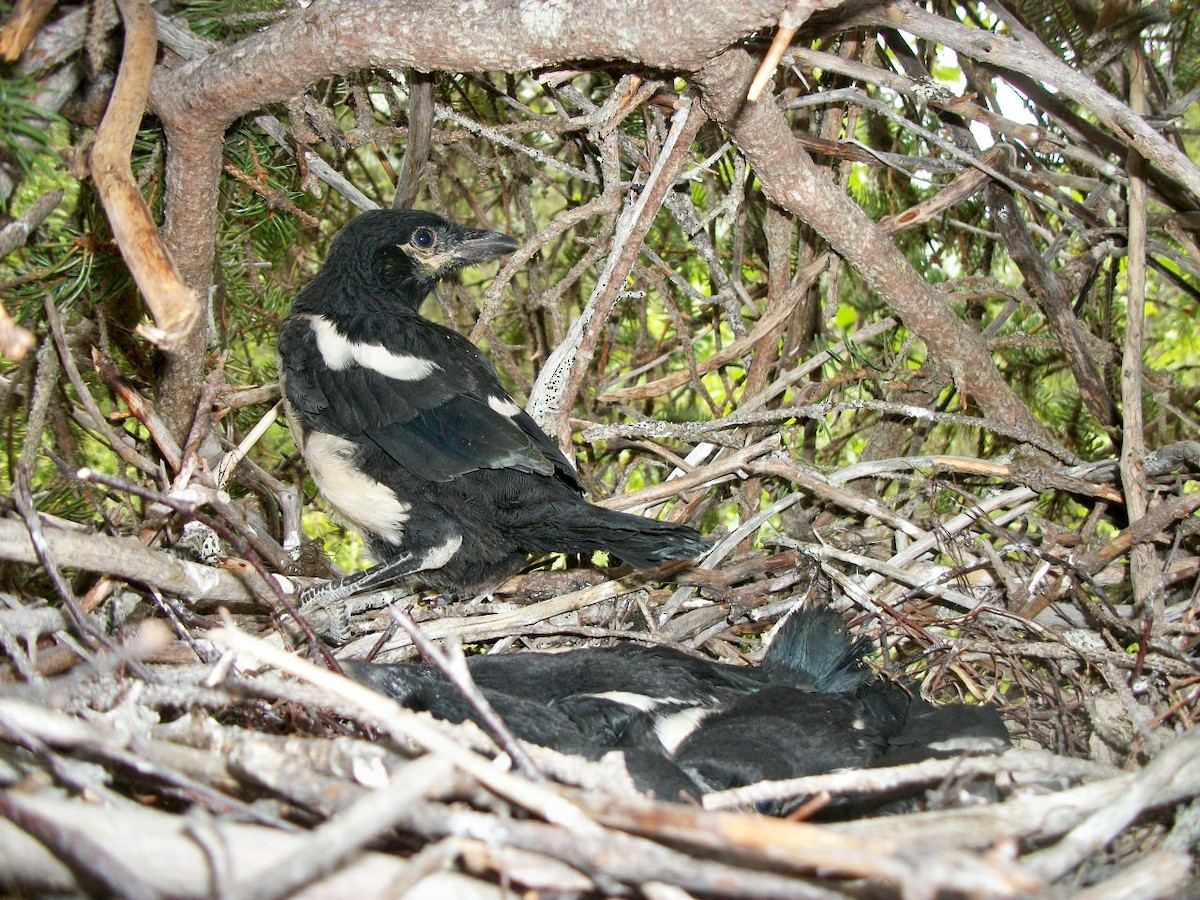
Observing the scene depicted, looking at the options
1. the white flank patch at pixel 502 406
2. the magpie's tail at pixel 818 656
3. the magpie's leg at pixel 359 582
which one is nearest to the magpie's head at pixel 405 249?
the white flank patch at pixel 502 406

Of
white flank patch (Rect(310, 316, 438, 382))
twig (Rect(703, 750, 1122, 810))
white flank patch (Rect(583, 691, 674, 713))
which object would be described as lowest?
white flank patch (Rect(583, 691, 674, 713))

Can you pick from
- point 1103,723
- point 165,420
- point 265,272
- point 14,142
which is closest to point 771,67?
point 14,142

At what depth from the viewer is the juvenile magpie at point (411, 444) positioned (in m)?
2.17

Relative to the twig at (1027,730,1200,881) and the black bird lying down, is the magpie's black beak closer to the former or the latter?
the black bird lying down

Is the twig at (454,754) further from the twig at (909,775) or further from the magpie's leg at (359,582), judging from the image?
the magpie's leg at (359,582)

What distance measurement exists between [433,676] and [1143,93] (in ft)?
6.13

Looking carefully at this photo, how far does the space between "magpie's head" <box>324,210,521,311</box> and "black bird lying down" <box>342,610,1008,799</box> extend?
3.27ft

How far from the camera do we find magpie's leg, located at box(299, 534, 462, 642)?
2.12 metres

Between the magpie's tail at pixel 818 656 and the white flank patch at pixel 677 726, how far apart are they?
243 mm

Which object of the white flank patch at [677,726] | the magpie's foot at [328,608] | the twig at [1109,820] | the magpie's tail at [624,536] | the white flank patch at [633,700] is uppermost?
the magpie's tail at [624,536]

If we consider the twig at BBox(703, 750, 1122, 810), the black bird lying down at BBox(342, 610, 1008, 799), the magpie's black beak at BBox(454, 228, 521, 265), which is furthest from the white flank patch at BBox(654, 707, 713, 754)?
the magpie's black beak at BBox(454, 228, 521, 265)

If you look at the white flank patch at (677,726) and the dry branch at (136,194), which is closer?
the dry branch at (136,194)

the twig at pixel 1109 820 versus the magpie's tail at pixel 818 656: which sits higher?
the twig at pixel 1109 820

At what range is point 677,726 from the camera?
175 cm
